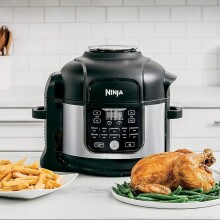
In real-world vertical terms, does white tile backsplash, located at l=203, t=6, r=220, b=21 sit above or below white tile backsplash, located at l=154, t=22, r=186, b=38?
above

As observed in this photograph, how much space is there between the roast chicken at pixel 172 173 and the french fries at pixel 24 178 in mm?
218

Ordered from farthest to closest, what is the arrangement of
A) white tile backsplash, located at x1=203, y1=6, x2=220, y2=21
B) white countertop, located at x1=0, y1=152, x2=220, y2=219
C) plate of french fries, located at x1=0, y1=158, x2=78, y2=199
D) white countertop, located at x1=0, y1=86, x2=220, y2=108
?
white tile backsplash, located at x1=203, y1=6, x2=220, y2=21 → white countertop, located at x1=0, y1=86, x2=220, y2=108 → plate of french fries, located at x1=0, y1=158, x2=78, y2=199 → white countertop, located at x1=0, y1=152, x2=220, y2=219

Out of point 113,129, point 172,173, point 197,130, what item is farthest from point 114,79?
point 197,130

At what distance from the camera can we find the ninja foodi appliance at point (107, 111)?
199 centimetres

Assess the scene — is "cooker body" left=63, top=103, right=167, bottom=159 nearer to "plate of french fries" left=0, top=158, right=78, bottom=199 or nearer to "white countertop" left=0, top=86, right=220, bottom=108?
"plate of french fries" left=0, top=158, right=78, bottom=199

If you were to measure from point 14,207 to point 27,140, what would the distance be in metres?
2.08

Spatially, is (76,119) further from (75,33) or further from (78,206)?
(75,33)

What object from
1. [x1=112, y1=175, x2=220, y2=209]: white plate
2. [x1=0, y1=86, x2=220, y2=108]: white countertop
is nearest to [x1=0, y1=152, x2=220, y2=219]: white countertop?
[x1=112, y1=175, x2=220, y2=209]: white plate

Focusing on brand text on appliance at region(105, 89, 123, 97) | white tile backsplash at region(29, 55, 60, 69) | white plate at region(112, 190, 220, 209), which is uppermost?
white tile backsplash at region(29, 55, 60, 69)

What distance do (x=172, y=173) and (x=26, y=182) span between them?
0.36 meters

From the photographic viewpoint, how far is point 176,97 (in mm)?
3824

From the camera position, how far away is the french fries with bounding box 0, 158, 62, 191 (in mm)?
1694

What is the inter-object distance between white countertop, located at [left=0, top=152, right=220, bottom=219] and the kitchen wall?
2.56 metres

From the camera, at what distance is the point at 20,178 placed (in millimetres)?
1725
